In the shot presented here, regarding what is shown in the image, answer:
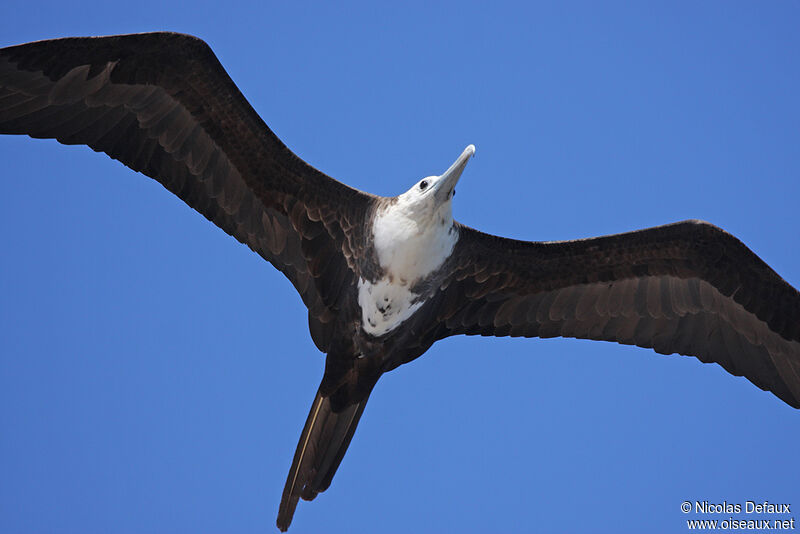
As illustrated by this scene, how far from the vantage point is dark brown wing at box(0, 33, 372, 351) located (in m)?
7.41

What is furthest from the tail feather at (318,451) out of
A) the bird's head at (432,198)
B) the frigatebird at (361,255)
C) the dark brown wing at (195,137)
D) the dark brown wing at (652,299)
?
the bird's head at (432,198)

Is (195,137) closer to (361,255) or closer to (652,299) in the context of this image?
(361,255)

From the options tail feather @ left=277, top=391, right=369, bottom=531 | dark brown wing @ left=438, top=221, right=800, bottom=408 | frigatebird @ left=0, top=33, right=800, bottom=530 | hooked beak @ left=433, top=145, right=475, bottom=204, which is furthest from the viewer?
dark brown wing @ left=438, top=221, right=800, bottom=408

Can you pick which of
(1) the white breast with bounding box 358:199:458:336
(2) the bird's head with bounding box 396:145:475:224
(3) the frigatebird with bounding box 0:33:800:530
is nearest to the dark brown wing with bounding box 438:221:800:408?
(3) the frigatebird with bounding box 0:33:800:530

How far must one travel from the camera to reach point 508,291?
26.7 ft

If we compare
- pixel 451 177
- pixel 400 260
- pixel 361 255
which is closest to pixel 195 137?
pixel 361 255

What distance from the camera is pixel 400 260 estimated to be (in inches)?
297

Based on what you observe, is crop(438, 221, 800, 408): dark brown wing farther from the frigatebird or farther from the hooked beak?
the hooked beak

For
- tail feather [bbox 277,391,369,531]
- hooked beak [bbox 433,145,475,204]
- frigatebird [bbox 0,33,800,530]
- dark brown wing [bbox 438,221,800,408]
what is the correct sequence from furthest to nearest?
dark brown wing [bbox 438,221,800,408] < tail feather [bbox 277,391,369,531] < frigatebird [bbox 0,33,800,530] < hooked beak [bbox 433,145,475,204]

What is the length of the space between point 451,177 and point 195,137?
1.62 m

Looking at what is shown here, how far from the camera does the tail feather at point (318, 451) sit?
7.66 meters

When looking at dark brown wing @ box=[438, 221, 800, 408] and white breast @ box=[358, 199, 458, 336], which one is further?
dark brown wing @ box=[438, 221, 800, 408]

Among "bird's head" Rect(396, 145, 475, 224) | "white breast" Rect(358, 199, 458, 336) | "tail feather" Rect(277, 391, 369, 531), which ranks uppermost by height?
"bird's head" Rect(396, 145, 475, 224)

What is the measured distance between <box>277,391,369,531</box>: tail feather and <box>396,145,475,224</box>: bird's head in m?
1.26
